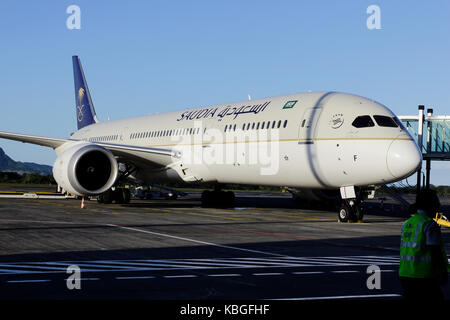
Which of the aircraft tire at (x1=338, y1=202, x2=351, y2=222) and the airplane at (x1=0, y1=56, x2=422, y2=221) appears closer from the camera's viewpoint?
the airplane at (x1=0, y1=56, x2=422, y2=221)

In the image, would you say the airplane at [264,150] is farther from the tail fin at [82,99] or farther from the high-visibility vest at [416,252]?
the high-visibility vest at [416,252]

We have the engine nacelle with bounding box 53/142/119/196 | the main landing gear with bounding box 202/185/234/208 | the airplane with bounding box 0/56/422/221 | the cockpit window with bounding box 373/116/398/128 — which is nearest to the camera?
the airplane with bounding box 0/56/422/221

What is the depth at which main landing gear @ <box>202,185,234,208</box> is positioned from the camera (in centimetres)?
2552

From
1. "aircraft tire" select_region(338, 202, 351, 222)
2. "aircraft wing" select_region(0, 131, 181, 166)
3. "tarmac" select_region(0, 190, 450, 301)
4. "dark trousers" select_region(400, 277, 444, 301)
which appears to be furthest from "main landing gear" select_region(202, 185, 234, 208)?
"dark trousers" select_region(400, 277, 444, 301)

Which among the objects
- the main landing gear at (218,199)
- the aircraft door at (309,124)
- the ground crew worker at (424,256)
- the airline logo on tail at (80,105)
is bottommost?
the main landing gear at (218,199)

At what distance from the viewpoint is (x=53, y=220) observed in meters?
16.2

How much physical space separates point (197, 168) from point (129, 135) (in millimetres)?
7906

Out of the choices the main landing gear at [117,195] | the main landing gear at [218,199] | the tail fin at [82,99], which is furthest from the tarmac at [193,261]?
the tail fin at [82,99]

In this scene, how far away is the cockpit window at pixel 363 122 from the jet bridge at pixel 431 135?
9.58 metres

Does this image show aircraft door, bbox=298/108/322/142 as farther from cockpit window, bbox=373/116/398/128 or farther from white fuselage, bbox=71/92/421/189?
cockpit window, bbox=373/116/398/128

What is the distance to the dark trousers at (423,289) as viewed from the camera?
4.68 meters

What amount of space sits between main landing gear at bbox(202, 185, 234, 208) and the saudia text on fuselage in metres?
3.30
